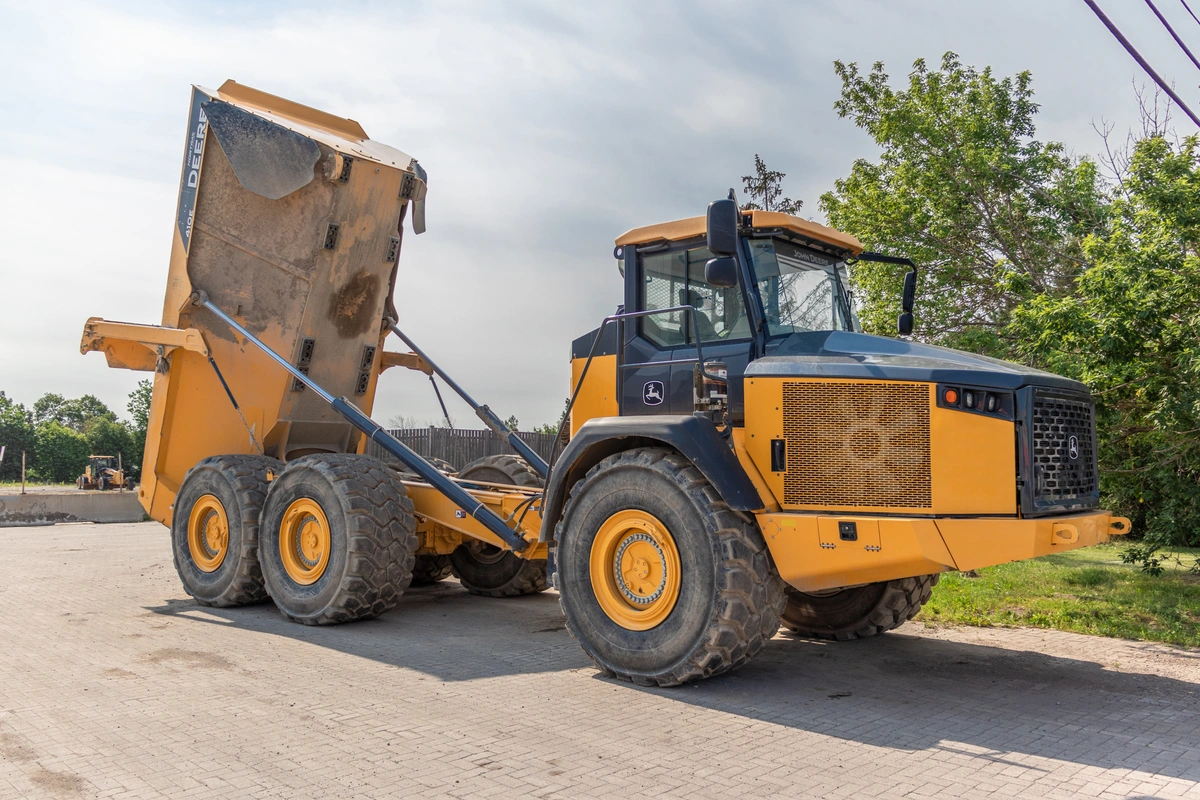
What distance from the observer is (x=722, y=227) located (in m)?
5.60

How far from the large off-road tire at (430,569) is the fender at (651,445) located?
154 inches

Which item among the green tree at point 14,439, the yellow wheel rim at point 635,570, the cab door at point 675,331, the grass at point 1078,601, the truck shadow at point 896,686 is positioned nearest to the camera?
the truck shadow at point 896,686

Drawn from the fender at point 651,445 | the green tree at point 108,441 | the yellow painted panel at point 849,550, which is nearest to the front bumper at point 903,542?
the yellow painted panel at point 849,550

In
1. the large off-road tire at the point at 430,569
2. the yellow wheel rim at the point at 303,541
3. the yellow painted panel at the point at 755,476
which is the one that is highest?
the yellow painted panel at the point at 755,476

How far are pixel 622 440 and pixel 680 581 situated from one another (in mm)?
1128

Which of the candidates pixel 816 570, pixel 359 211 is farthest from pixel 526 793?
pixel 359 211

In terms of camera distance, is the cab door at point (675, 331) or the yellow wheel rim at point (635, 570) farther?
the cab door at point (675, 331)

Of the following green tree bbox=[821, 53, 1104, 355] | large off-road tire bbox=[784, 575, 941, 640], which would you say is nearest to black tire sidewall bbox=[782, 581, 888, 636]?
large off-road tire bbox=[784, 575, 941, 640]

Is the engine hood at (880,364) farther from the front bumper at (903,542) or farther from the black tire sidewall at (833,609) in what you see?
the black tire sidewall at (833,609)

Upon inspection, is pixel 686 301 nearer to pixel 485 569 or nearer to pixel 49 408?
pixel 485 569

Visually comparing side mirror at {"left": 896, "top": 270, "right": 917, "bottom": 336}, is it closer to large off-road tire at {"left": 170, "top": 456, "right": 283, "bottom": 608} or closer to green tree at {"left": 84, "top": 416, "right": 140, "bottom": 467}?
large off-road tire at {"left": 170, "top": 456, "right": 283, "bottom": 608}

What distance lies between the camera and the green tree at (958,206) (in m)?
15.0

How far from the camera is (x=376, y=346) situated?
1018cm

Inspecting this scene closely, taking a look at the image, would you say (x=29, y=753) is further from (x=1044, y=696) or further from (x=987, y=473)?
(x=1044, y=696)
